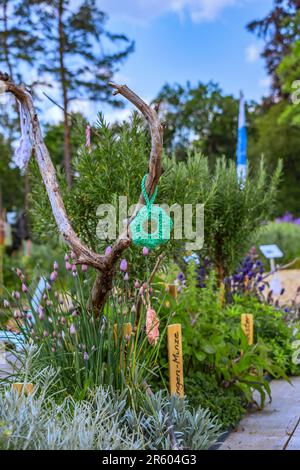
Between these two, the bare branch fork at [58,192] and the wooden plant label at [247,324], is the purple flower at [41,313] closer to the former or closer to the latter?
the bare branch fork at [58,192]

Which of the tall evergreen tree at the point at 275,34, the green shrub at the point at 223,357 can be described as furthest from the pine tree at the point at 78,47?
the green shrub at the point at 223,357

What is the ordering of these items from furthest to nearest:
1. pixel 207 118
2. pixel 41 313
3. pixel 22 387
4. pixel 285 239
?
1. pixel 207 118
2. pixel 285 239
3. pixel 41 313
4. pixel 22 387

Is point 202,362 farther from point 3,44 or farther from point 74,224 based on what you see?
point 3,44

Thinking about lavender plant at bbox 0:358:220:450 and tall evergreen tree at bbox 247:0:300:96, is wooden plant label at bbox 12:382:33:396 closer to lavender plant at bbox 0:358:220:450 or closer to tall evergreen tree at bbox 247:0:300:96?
lavender plant at bbox 0:358:220:450

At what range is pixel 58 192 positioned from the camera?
156 inches

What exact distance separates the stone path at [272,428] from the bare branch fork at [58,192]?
4.00 feet

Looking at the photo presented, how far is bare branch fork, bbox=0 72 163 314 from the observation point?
3.47 metres

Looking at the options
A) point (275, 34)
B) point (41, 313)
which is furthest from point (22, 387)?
point (275, 34)

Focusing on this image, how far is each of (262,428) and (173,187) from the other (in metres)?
1.74

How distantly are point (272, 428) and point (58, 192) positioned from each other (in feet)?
6.76

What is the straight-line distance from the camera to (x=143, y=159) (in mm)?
4441

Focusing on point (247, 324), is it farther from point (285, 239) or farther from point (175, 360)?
point (285, 239)

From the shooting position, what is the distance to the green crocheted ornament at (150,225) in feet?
11.7

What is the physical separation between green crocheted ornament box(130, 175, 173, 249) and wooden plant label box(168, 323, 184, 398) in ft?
1.84
